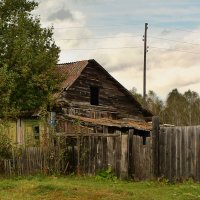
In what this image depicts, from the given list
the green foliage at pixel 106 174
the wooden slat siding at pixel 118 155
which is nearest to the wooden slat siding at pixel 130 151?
the wooden slat siding at pixel 118 155

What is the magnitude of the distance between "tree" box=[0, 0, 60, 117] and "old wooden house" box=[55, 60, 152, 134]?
1163 mm

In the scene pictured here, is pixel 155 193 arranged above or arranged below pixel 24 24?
below

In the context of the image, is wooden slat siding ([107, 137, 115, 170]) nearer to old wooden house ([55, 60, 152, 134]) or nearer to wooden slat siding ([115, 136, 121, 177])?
wooden slat siding ([115, 136, 121, 177])

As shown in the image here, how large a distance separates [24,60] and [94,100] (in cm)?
617

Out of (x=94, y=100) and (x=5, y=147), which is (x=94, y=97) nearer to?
(x=94, y=100)

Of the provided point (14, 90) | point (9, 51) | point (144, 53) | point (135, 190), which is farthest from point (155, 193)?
point (144, 53)

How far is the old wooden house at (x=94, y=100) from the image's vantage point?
28.7 meters

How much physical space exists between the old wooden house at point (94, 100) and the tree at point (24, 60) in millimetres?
1163

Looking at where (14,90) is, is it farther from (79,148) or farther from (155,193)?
(155,193)

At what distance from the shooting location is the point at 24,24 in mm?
30203

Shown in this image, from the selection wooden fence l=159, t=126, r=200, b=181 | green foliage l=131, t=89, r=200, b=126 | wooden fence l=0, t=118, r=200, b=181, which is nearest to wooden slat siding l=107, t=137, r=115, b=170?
wooden fence l=0, t=118, r=200, b=181

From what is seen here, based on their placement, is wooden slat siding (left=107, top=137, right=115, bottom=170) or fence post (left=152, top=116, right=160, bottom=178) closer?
fence post (left=152, top=116, right=160, bottom=178)

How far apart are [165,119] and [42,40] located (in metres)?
50.9

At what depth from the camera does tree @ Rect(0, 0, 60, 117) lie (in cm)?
2861
